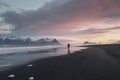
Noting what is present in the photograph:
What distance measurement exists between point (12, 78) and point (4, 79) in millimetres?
536

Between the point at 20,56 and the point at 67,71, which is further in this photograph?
the point at 20,56

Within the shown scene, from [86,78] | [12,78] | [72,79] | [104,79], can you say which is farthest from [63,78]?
[12,78]

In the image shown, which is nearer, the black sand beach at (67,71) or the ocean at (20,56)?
the black sand beach at (67,71)

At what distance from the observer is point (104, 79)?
1192 centimetres

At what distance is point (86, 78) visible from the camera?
1230 centimetres

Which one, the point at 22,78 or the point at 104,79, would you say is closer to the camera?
the point at 104,79

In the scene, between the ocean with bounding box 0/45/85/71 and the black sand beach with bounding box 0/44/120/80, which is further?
the ocean with bounding box 0/45/85/71

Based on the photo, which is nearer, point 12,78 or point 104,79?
point 104,79

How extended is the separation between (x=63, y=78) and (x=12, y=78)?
11.5 feet

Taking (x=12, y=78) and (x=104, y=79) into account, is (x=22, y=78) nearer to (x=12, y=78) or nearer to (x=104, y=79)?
(x=12, y=78)

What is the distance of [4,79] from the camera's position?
500 inches

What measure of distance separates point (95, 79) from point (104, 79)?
56cm

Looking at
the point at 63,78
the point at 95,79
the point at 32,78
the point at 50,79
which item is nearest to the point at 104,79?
the point at 95,79

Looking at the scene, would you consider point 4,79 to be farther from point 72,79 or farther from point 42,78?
point 72,79
